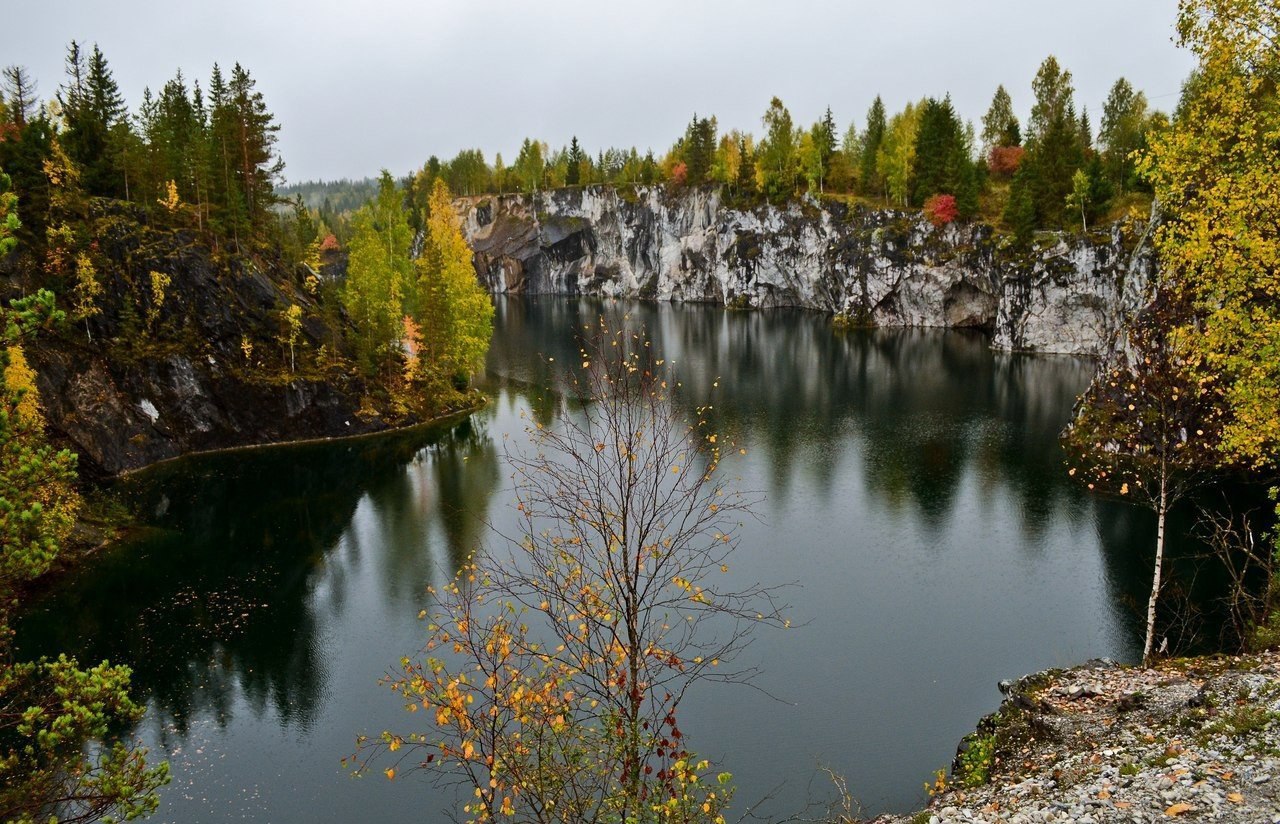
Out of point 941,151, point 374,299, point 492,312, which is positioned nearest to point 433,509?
point 374,299

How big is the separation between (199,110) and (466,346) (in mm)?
27635

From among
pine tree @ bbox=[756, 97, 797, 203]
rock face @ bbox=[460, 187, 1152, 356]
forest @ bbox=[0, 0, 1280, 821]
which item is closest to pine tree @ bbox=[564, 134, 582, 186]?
rock face @ bbox=[460, 187, 1152, 356]

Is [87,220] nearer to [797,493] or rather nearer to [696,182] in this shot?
[797,493]

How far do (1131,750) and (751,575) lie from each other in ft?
55.1

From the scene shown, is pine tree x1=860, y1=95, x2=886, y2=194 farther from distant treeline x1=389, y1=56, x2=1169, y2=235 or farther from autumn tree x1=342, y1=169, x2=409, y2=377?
autumn tree x1=342, y1=169, x2=409, y2=377

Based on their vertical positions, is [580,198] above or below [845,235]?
above

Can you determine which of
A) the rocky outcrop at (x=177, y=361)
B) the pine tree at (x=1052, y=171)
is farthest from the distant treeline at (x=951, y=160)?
the rocky outcrop at (x=177, y=361)

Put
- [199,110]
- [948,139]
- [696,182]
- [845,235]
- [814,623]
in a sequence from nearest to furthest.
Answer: [814,623] < [199,110] < [948,139] < [845,235] < [696,182]

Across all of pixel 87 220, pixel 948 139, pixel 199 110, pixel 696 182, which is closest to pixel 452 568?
pixel 87 220

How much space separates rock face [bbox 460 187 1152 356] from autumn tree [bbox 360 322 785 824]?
25754 millimetres

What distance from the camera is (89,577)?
30266 mm

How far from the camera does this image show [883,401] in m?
55.2

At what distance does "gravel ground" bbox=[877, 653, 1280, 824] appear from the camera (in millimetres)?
10125

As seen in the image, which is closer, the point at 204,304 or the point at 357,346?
the point at 204,304
